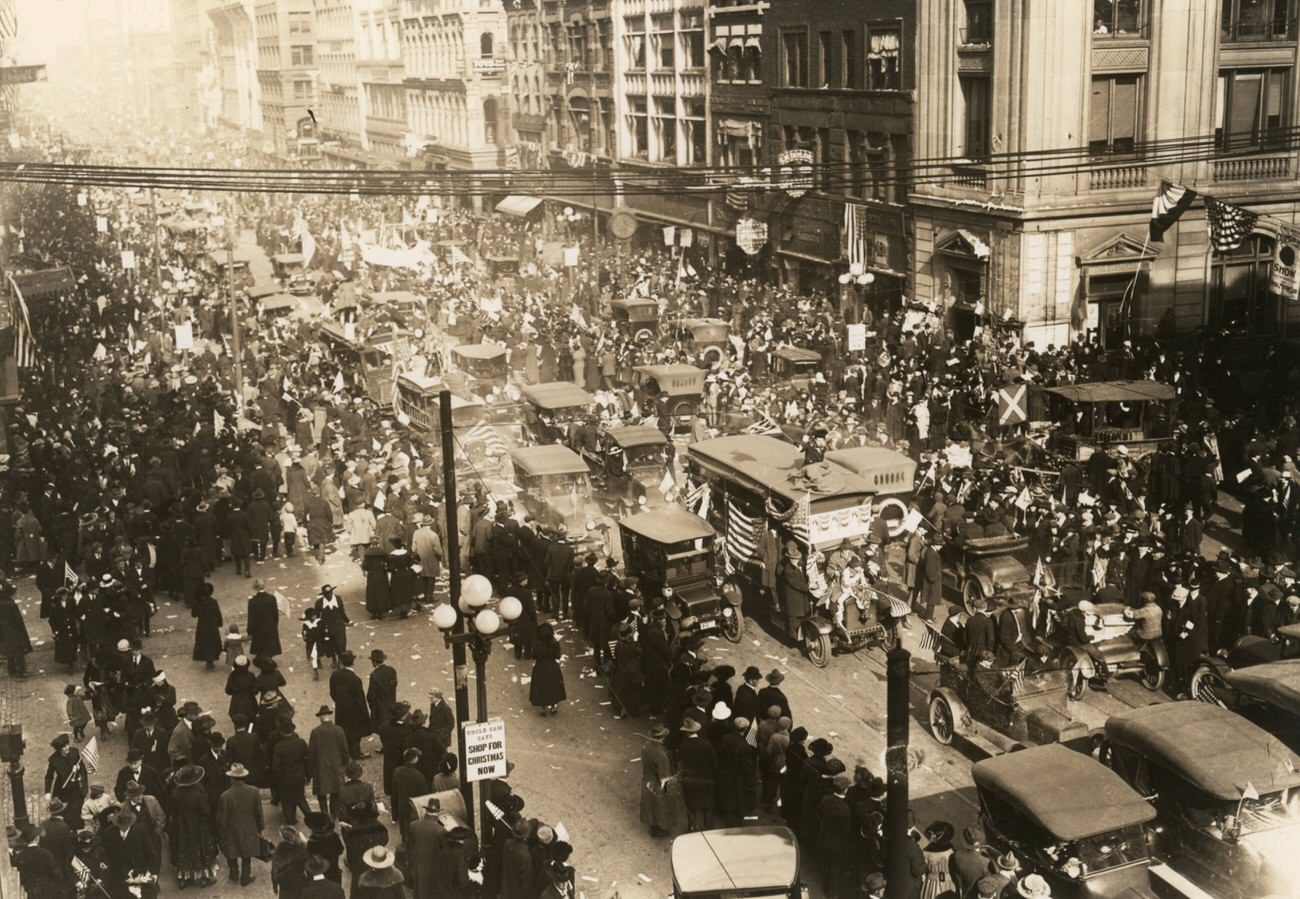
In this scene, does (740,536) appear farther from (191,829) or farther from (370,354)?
(370,354)

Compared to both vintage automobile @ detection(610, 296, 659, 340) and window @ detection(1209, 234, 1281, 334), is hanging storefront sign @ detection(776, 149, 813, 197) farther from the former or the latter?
window @ detection(1209, 234, 1281, 334)

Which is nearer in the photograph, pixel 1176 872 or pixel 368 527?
pixel 1176 872

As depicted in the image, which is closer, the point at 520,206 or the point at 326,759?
the point at 326,759

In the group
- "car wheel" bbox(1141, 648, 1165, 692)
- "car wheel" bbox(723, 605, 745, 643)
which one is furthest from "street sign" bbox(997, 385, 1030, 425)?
"car wheel" bbox(1141, 648, 1165, 692)

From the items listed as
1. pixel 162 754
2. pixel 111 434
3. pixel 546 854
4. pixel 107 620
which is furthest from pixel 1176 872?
pixel 111 434

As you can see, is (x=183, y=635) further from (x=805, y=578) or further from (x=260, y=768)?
(x=805, y=578)

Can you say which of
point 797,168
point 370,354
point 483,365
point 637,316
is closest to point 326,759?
point 483,365
